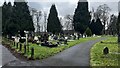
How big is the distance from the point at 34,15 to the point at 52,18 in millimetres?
18212

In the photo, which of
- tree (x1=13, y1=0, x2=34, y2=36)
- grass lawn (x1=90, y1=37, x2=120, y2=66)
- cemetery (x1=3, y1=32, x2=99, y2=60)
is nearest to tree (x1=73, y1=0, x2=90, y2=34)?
tree (x1=13, y1=0, x2=34, y2=36)

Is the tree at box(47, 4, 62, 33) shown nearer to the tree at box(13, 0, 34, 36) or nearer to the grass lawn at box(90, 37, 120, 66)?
the tree at box(13, 0, 34, 36)

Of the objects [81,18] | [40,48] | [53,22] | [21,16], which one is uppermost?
[21,16]

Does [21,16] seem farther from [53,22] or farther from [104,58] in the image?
[104,58]

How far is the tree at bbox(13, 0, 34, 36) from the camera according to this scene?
5347cm

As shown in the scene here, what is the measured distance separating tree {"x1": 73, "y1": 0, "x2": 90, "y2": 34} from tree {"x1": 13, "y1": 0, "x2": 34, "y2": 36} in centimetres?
2505

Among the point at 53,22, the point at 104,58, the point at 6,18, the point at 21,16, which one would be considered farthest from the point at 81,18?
the point at 104,58

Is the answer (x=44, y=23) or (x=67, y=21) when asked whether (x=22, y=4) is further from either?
(x=67, y=21)

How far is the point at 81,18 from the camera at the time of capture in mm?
78562

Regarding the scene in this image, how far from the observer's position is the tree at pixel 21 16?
175 feet

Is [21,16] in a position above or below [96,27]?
above

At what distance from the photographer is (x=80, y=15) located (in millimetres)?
79000

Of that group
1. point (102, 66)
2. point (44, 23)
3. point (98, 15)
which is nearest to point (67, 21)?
point (44, 23)

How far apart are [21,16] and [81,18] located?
93.3 ft
